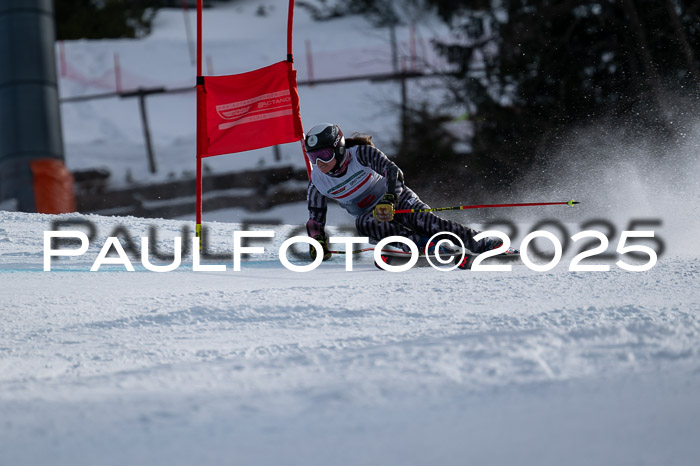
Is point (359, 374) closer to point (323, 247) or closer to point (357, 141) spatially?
point (323, 247)

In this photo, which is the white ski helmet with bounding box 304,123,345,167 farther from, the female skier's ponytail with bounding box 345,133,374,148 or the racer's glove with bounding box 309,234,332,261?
the racer's glove with bounding box 309,234,332,261

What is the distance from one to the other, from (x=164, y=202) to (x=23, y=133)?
5590 millimetres

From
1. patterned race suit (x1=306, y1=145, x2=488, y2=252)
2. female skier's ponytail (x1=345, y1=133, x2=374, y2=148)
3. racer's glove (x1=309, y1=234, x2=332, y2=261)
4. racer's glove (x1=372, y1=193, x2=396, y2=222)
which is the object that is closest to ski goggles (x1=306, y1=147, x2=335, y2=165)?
patterned race suit (x1=306, y1=145, x2=488, y2=252)

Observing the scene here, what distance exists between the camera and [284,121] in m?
6.69

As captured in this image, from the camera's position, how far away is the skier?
575cm

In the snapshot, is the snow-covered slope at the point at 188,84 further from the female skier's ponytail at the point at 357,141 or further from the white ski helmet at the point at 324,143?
the white ski helmet at the point at 324,143

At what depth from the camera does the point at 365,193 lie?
607 centimetres

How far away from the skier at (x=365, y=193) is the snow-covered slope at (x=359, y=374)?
141 cm

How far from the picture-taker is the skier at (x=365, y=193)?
575 cm

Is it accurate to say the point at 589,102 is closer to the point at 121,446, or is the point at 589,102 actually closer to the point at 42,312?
the point at 42,312

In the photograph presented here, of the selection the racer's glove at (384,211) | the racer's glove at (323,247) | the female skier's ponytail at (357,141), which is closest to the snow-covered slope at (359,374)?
the racer's glove at (384,211)

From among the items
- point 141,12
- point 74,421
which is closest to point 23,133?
point 74,421

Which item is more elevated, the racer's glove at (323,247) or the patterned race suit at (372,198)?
the patterned race suit at (372,198)

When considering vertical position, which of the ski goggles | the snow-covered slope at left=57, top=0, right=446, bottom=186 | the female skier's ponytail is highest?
the snow-covered slope at left=57, top=0, right=446, bottom=186
